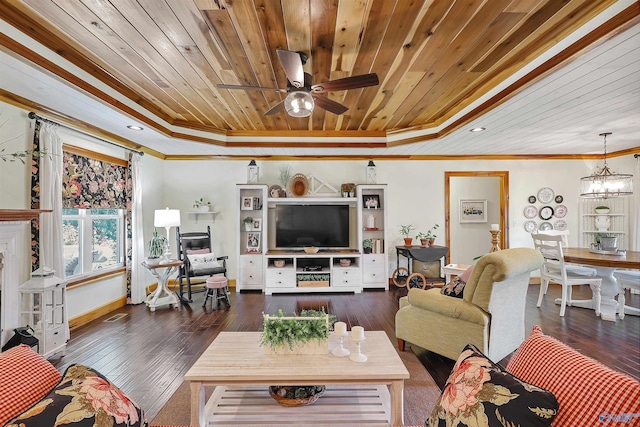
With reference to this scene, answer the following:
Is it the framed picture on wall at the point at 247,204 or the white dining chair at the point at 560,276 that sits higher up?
the framed picture on wall at the point at 247,204

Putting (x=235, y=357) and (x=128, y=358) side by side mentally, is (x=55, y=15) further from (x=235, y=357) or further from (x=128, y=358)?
(x=128, y=358)

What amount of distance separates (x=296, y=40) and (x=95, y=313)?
400 centimetres

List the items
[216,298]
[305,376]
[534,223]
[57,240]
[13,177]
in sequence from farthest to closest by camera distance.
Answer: [534,223] < [216,298] < [57,240] < [13,177] < [305,376]

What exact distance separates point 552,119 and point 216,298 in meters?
4.89

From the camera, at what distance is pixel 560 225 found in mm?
5422

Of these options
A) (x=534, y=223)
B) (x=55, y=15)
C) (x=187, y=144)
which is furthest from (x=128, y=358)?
(x=534, y=223)

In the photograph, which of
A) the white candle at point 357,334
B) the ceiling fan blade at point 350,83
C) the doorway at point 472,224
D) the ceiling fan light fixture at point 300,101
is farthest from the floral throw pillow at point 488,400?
the doorway at point 472,224

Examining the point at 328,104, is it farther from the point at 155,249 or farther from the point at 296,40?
the point at 155,249

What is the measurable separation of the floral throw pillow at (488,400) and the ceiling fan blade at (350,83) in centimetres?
178

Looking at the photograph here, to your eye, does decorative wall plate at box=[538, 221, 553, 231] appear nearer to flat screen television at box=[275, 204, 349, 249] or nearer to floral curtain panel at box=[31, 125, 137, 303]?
flat screen television at box=[275, 204, 349, 249]

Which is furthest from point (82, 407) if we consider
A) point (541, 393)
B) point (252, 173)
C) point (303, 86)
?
point (252, 173)

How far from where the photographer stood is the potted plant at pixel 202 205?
5.25m

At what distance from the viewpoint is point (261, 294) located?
4.97 meters

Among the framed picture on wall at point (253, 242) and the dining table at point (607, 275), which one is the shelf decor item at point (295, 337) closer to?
the framed picture on wall at point (253, 242)
